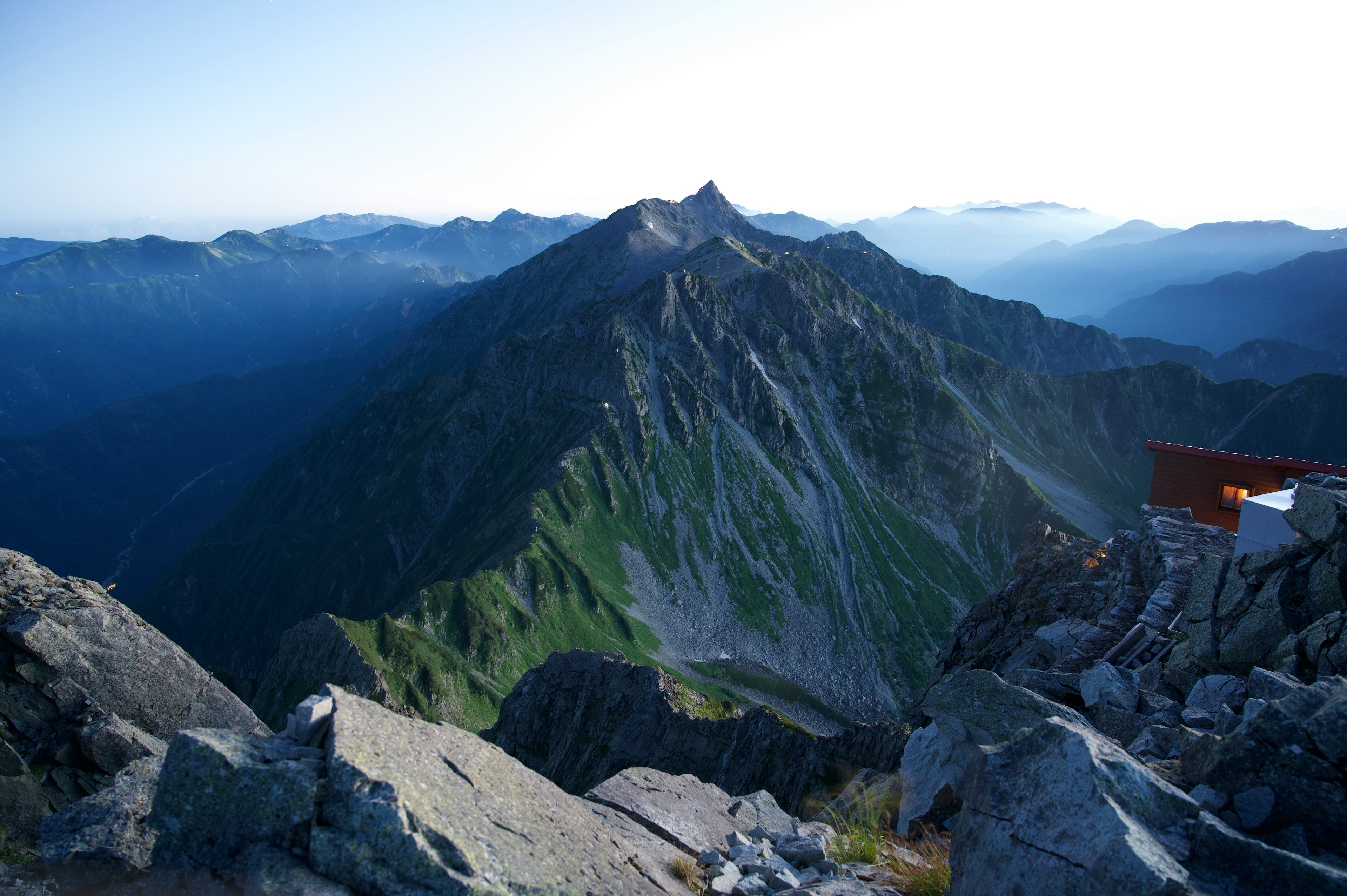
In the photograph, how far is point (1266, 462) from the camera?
170 ft

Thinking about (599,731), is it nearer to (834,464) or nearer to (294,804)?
(294,804)

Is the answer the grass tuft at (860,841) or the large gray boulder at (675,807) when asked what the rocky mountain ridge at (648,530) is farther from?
the grass tuft at (860,841)

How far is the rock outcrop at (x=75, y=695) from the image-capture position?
15.7 metres

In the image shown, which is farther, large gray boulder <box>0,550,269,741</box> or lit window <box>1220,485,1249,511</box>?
lit window <box>1220,485,1249,511</box>

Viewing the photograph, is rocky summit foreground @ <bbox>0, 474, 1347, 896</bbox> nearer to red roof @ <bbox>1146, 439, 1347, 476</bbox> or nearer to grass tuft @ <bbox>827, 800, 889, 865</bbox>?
grass tuft @ <bbox>827, 800, 889, 865</bbox>

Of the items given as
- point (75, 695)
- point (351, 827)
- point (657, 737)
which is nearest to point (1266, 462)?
point (657, 737)

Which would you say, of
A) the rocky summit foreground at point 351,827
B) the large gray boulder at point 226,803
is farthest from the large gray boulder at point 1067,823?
the large gray boulder at point 226,803

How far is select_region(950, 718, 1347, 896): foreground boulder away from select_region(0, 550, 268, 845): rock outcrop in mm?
18000

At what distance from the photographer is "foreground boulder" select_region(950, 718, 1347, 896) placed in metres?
8.61

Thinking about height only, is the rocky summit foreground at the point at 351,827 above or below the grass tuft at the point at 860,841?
above

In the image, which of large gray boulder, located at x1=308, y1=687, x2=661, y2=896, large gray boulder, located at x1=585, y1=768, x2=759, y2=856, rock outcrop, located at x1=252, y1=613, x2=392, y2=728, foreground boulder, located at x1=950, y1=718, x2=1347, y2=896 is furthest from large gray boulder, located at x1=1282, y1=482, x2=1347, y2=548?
rock outcrop, located at x1=252, y1=613, x2=392, y2=728

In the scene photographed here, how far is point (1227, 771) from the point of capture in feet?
33.9

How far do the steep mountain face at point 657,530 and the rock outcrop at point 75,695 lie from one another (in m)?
91.3

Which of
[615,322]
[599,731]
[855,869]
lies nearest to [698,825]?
[855,869]
